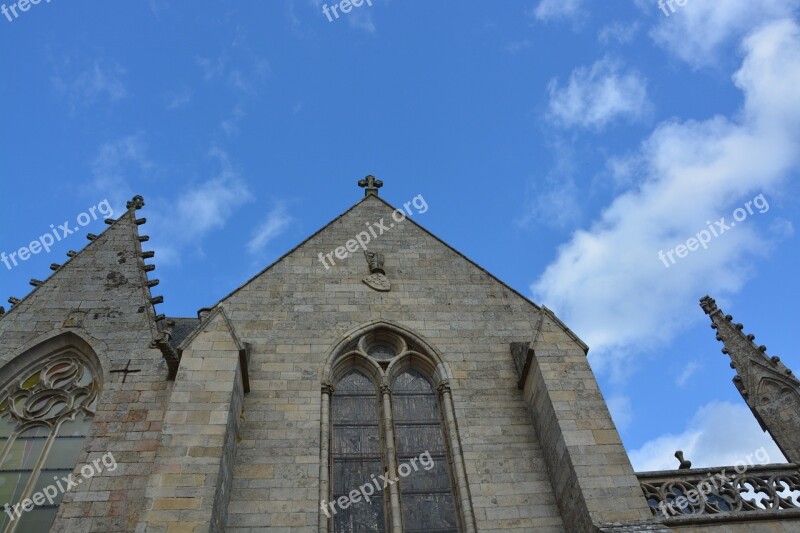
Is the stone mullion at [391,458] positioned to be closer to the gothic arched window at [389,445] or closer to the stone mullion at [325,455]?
the gothic arched window at [389,445]

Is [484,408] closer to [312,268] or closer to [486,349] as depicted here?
[486,349]

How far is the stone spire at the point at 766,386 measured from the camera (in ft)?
32.1

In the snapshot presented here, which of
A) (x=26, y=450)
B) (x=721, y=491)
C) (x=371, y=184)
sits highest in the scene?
(x=371, y=184)

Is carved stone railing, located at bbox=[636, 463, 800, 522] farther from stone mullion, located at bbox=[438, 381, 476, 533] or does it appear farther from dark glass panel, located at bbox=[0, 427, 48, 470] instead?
dark glass panel, located at bbox=[0, 427, 48, 470]

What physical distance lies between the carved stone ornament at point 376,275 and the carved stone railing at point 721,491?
5.01 meters

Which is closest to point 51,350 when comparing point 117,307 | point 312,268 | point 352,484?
point 117,307

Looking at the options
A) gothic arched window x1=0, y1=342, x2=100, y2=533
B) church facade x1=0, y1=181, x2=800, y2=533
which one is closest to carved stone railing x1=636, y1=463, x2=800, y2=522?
church facade x1=0, y1=181, x2=800, y2=533

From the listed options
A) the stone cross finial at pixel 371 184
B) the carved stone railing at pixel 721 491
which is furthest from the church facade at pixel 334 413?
the stone cross finial at pixel 371 184

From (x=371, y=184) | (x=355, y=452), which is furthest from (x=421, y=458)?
(x=371, y=184)

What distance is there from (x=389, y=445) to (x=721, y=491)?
13.8 feet

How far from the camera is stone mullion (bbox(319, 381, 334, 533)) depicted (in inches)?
303

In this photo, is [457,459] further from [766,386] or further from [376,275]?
[766,386]

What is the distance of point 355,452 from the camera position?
28.6 feet

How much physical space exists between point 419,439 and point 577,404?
2.26m
